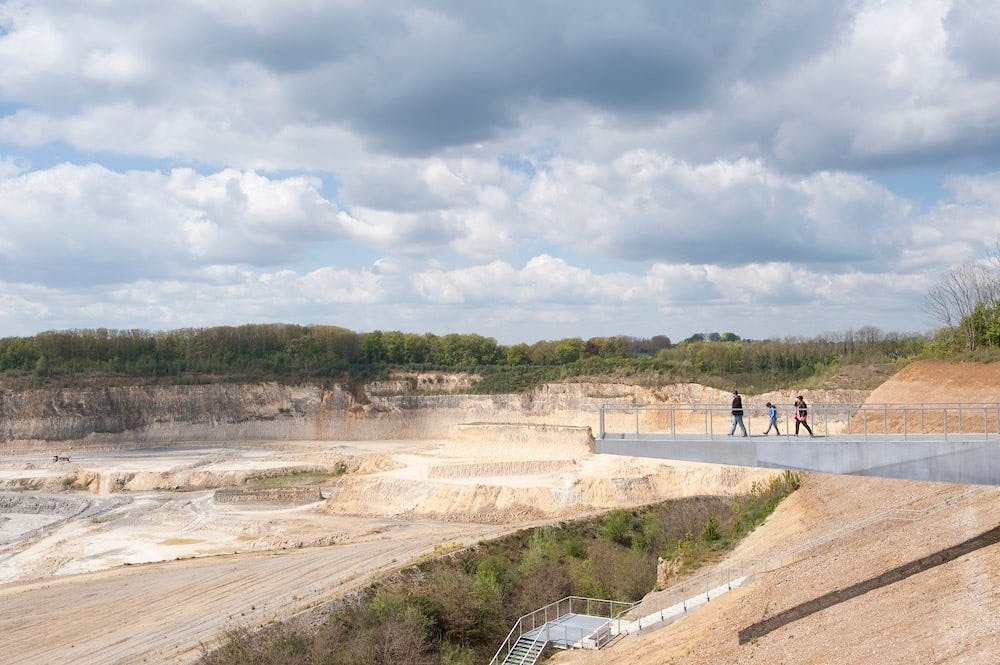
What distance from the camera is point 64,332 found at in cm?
10969

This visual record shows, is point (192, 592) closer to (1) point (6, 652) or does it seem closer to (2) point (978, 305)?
(1) point (6, 652)

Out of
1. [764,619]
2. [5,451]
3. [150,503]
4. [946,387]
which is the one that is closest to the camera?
[764,619]

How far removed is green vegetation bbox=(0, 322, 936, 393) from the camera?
88.6m

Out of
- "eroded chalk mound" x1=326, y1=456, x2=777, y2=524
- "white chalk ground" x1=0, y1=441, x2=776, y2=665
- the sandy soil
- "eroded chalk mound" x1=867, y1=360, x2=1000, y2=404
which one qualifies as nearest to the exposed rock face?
"white chalk ground" x1=0, y1=441, x2=776, y2=665

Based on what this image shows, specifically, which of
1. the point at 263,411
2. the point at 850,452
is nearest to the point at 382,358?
the point at 263,411

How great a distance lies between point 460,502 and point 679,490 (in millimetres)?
12735

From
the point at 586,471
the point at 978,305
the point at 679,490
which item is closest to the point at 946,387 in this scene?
the point at 978,305

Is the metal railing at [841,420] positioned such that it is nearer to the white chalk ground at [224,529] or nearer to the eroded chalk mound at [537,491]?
the eroded chalk mound at [537,491]

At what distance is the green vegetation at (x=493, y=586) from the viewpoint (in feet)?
80.9

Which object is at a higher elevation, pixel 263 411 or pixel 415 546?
pixel 263 411

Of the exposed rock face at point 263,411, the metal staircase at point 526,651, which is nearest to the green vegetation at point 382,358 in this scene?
the exposed rock face at point 263,411

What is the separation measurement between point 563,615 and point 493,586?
3292 mm

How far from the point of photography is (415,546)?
3831 centimetres

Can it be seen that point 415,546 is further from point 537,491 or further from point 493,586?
point 537,491
